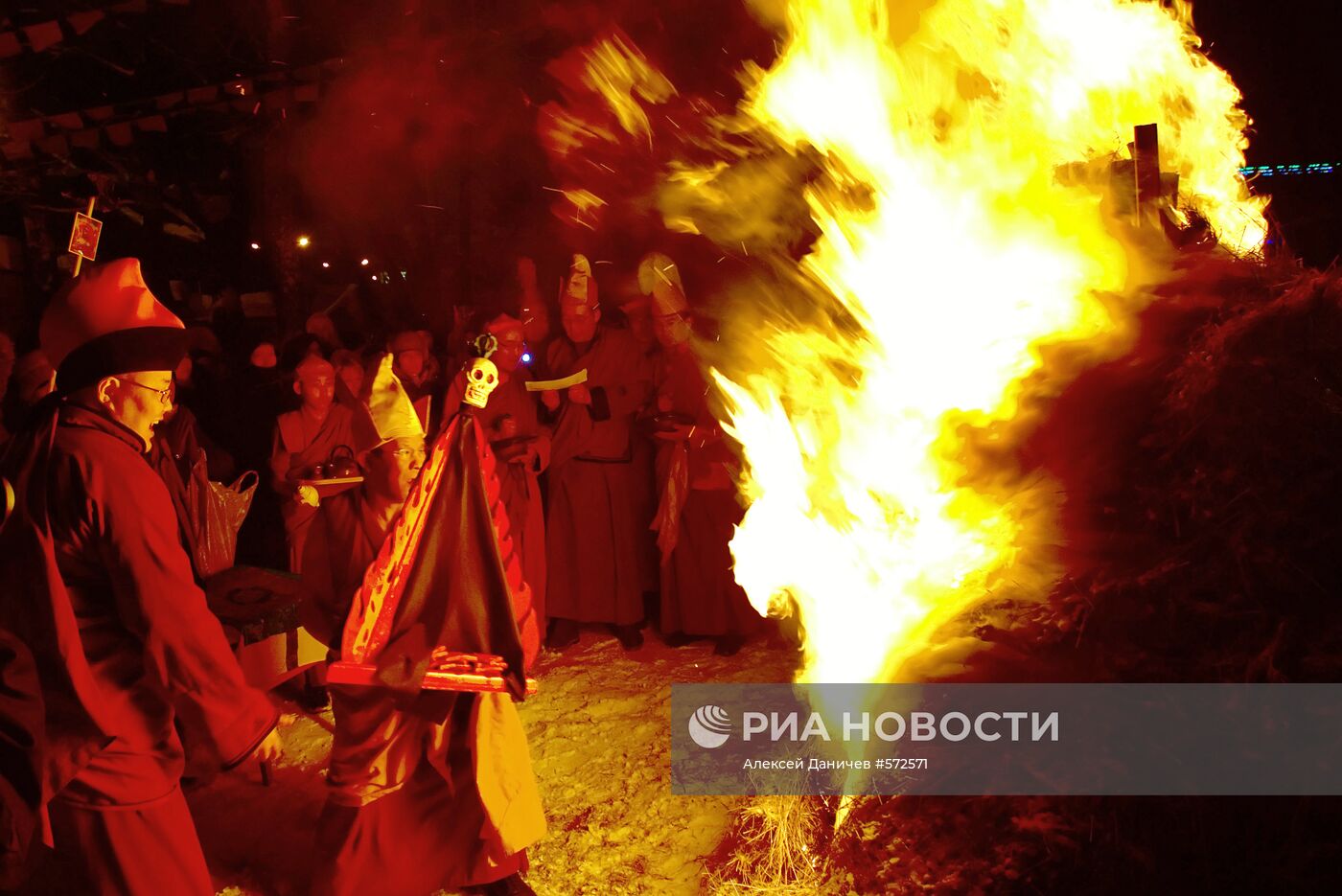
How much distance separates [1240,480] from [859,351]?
1884 mm

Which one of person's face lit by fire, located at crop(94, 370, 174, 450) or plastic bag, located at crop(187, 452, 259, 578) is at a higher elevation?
plastic bag, located at crop(187, 452, 259, 578)

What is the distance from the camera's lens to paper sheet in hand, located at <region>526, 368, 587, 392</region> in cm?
721

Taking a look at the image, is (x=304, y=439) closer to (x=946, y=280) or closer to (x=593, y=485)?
(x=593, y=485)

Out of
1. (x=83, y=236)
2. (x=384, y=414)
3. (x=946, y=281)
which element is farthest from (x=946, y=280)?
(x=83, y=236)

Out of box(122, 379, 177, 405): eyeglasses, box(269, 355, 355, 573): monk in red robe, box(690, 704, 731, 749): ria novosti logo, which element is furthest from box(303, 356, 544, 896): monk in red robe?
box(269, 355, 355, 573): monk in red robe

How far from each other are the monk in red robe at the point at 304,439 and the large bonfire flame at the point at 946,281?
310 centimetres

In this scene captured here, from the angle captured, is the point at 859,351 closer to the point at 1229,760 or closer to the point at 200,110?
the point at 1229,760

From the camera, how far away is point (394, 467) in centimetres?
385

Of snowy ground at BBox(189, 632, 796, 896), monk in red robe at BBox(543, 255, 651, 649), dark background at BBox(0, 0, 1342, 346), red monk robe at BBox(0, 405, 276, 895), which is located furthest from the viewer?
dark background at BBox(0, 0, 1342, 346)

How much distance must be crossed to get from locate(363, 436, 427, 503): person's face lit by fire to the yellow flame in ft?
5.90

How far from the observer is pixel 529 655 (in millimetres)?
3674

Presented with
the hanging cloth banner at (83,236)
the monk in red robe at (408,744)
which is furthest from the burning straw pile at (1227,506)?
the hanging cloth banner at (83,236)

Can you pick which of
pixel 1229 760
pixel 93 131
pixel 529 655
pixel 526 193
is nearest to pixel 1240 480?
pixel 1229 760

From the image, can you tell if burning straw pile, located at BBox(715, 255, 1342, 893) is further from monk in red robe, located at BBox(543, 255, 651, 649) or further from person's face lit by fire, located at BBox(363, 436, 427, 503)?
monk in red robe, located at BBox(543, 255, 651, 649)
